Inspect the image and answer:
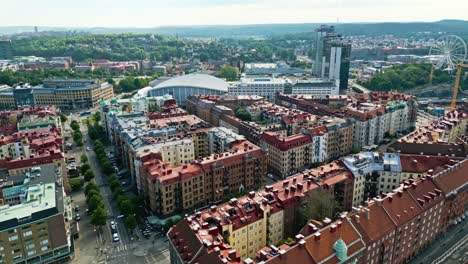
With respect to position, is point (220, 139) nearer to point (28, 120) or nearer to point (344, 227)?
point (344, 227)

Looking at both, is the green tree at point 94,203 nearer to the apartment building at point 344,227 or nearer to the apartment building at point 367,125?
the apartment building at point 344,227

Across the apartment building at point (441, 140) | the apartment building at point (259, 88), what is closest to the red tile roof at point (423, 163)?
the apartment building at point (441, 140)

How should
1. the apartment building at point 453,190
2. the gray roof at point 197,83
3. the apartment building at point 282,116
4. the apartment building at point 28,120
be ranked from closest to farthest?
the apartment building at point 453,190 < the apartment building at point 282,116 < the apartment building at point 28,120 < the gray roof at point 197,83

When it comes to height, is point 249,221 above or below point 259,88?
below

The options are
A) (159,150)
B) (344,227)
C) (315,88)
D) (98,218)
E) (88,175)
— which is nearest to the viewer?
(344,227)

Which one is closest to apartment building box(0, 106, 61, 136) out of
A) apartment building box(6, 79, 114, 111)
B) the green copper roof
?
apartment building box(6, 79, 114, 111)

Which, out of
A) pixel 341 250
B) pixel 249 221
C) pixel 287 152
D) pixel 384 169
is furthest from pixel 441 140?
pixel 249 221

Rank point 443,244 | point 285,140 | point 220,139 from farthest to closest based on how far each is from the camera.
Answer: point 220,139
point 285,140
point 443,244

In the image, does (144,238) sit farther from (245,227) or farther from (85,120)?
(85,120)

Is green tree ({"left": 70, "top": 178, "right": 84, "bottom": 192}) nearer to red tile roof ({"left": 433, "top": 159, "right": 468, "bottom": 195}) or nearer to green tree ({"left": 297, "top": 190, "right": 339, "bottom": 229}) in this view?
green tree ({"left": 297, "top": 190, "right": 339, "bottom": 229})

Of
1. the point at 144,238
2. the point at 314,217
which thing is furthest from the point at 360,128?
the point at 144,238

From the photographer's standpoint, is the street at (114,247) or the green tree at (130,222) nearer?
the street at (114,247)
